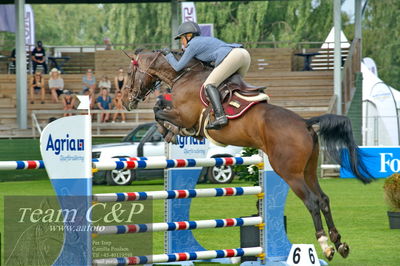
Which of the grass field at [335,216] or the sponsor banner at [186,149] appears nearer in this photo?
the sponsor banner at [186,149]

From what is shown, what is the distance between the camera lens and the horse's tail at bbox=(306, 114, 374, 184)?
906 centimetres

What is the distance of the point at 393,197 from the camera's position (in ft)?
39.8

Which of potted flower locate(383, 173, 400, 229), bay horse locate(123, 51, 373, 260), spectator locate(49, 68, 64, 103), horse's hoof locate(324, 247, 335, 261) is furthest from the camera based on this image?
spectator locate(49, 68, 64, 103)

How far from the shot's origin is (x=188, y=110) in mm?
9711

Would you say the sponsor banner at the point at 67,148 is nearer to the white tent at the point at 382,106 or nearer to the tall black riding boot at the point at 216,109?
the tall black riding boot at the point at 216,109

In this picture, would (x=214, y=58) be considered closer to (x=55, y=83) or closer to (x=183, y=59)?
(x=183, y=59)

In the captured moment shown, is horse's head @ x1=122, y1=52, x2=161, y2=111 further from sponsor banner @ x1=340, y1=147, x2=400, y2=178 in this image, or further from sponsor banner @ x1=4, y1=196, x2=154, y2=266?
sponsor banner @ x1=340, y1=147, x2=400, y2=178

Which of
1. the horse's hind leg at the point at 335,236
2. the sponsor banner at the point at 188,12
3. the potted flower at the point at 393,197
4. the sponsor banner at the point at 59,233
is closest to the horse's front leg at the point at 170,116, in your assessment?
the sponsor banner at the point at 59,233

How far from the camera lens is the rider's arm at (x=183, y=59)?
9.73m

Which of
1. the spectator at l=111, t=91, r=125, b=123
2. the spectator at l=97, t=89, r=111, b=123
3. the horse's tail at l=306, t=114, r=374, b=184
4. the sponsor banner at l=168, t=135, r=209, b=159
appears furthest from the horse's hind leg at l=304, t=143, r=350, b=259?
the spectator at l=97, t=89, r=111, b=123

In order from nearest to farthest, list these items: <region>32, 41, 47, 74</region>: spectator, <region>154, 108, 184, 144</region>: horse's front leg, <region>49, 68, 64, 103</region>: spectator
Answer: <region>154, 108, 184, 144</region>: horse's front leg
<region>49, 68, 64, 103</region>: spectator
<region>32, 41, 47, 74</region>: spectator

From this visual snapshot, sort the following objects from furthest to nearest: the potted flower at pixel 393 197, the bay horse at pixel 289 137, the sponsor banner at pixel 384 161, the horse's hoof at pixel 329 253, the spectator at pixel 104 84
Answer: the spectator at pixel 104 84 < the sponsor banner at pixel 384 161 < the potted flower at pixel 393 197 < the bay horse at pixel 289 137 < the horse's hoof at pixel 329 253

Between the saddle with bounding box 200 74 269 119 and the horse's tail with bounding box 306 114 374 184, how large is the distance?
593 mm

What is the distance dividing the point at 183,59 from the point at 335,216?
5.40m
